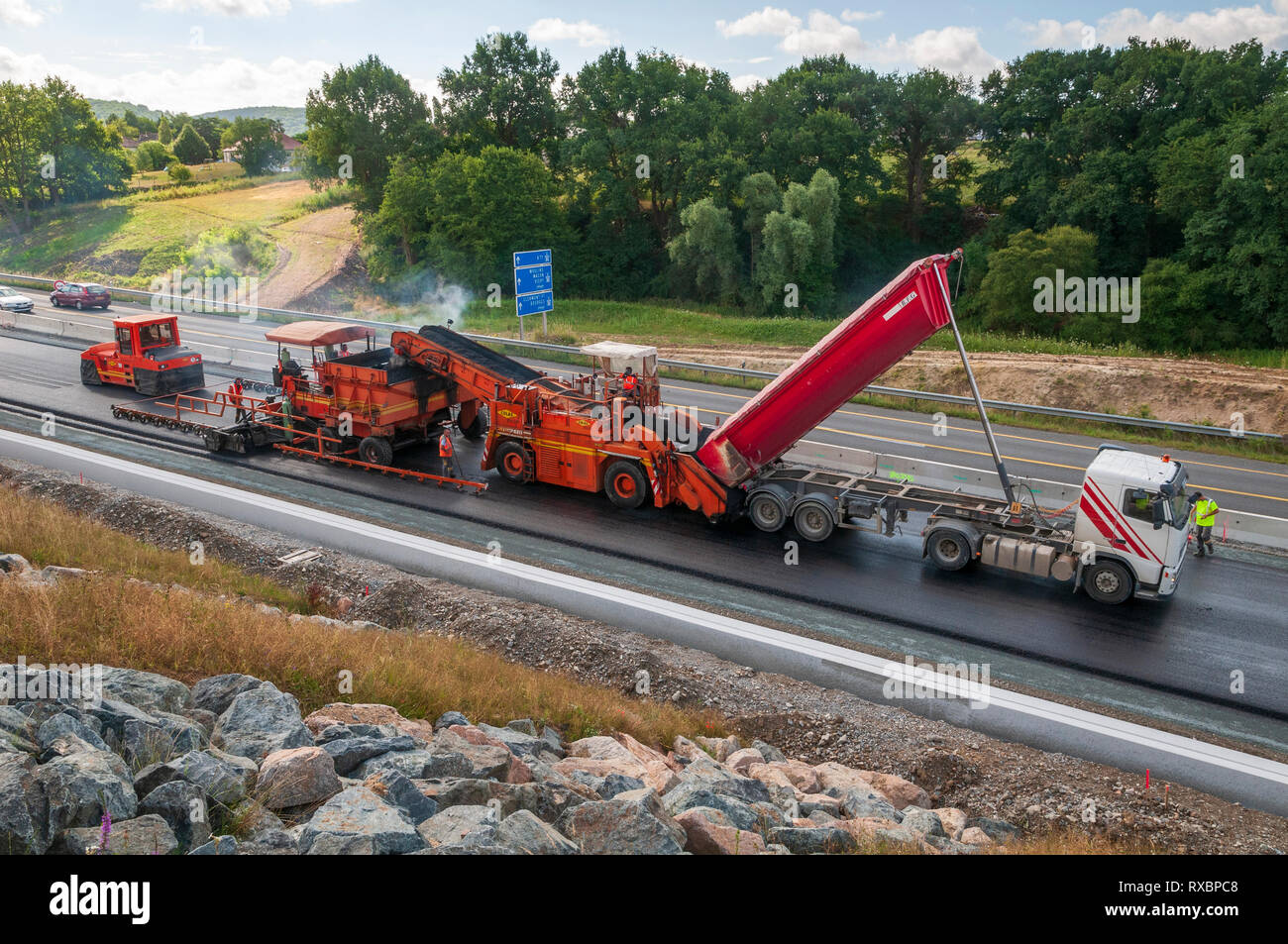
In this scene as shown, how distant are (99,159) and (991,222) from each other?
68688mm

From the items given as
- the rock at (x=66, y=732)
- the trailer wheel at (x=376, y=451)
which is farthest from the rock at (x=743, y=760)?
the trailer wheel at (x=376, y=451)

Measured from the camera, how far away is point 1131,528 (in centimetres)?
1431

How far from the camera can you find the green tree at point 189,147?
97137 mm

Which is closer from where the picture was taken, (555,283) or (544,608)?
(544,608)

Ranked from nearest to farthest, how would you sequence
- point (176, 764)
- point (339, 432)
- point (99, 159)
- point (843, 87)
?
1. point (176, 764)
2. point (339, 432)
3. point (843, 87)
4. point (99, 159)

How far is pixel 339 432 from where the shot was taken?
21.6 metres

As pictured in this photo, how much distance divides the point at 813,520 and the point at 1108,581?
5.00 meters

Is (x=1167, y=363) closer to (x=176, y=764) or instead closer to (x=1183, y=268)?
(x=1183, y=268)

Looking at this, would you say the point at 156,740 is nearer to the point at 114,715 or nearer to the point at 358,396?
the point at 114,715

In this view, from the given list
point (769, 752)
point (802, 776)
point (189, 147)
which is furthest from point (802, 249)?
point (189, 147)

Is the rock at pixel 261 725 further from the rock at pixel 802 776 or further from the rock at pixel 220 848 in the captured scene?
the rock at pixel 802 776

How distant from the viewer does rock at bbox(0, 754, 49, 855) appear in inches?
223

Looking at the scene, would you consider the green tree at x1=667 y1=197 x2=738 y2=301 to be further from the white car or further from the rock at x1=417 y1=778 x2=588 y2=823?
the rock at x1=417 y1=778 x2=588 y2=823

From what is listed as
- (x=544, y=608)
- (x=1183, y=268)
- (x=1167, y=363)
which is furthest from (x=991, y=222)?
(x=544, y=608)
